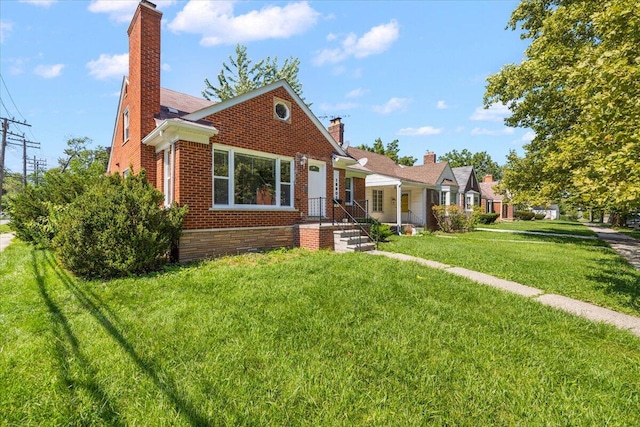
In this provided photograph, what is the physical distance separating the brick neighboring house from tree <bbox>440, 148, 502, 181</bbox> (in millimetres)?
60875

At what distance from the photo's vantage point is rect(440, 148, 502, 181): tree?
2525 inches

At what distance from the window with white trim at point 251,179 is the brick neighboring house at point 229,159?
0.10 ft

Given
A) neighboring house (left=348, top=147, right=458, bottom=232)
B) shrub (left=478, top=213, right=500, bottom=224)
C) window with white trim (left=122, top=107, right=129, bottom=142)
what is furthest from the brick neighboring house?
shrub (left=478, top=213, right=500, bottom=224)

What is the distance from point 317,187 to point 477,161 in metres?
69.1

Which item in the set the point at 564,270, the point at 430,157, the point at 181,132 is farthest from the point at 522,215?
the point at 181,132

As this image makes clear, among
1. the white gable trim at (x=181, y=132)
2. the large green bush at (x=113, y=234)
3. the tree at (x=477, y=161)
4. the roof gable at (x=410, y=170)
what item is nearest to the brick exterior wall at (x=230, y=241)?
the large green bush at (x=113, y=234)

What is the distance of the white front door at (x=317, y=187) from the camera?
10922mm

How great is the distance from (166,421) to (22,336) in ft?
8.76

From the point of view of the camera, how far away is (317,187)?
1112 cm

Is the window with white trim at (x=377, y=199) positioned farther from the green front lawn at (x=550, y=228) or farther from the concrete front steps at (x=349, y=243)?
the green front lawn at (x=550, y=228)

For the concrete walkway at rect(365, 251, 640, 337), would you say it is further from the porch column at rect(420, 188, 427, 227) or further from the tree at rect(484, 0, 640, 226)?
the porch column at rect(420, 188, 427, 227)

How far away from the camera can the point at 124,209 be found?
6184mm

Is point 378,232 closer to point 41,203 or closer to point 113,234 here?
point 113,234

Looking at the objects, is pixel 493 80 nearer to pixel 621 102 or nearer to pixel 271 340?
pixel 621 102
